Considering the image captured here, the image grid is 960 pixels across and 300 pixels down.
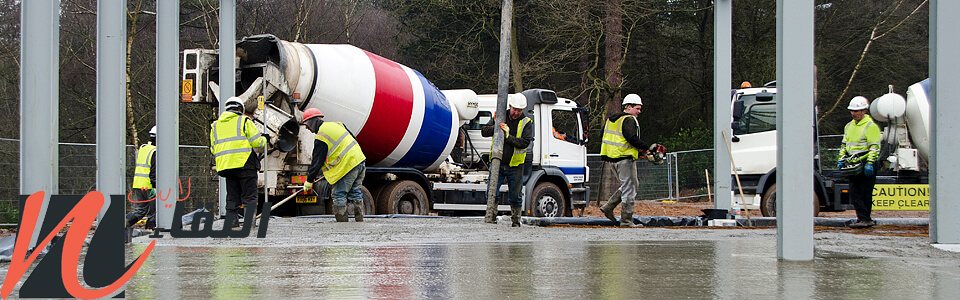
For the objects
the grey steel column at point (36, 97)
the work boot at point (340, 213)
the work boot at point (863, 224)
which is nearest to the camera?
the grey steel column at point (36, 97)

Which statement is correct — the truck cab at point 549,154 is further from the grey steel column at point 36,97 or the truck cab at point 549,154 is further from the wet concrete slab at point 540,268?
the grey steel column at point 36,97

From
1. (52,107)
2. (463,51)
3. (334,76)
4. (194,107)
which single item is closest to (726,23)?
(334,76)

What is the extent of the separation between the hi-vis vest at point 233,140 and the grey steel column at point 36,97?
2.78 meters

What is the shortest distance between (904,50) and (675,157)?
8.24m

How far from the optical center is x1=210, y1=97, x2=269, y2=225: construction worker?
30.0ft

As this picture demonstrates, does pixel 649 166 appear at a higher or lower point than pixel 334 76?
lower

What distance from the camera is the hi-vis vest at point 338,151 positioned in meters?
10.6

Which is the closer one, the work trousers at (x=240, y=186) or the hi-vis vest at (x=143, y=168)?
the work trousers at (x=240, y=186)

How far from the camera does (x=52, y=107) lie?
6457 mm

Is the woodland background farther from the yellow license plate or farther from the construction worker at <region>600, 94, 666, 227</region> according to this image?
the construction worker at <region>600, 94, 666, 227</region>

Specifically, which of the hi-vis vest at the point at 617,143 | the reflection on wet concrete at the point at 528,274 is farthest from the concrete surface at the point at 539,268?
the hi-vis vest at the point at 617,143

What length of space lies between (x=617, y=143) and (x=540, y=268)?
503cm

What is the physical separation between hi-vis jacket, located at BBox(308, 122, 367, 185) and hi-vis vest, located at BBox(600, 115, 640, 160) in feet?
9.84

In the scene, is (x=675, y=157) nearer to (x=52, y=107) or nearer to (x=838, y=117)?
(x=838, y=117)
